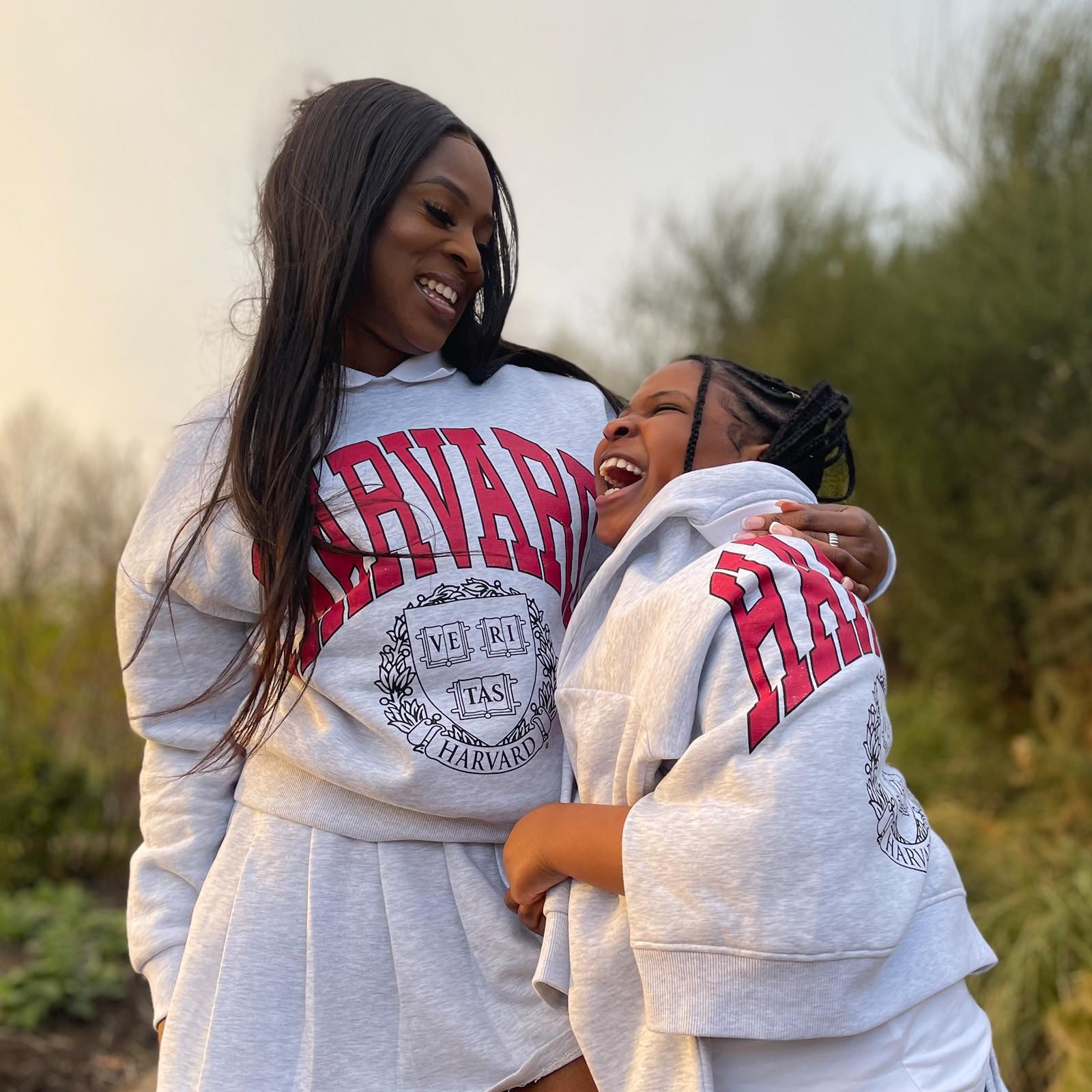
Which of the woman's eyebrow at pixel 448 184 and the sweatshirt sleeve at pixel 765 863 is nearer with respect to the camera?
the sweatshirt sleeve at pixel 765 863

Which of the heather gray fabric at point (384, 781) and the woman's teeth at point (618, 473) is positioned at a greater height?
the woman's teeth at point (618, 473)

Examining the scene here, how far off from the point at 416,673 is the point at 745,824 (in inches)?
21.5

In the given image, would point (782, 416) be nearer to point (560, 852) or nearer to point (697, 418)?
point (697, 418)

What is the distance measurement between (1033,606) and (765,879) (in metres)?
4.44

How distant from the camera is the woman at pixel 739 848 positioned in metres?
1.16

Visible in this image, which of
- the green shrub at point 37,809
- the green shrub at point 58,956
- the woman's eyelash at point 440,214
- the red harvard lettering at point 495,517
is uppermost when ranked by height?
the woman's eyelash at point 440,214

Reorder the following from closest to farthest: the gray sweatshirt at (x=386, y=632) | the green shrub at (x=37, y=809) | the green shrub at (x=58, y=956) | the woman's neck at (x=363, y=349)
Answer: the gray sweatshirt at (x=386, y=632) < the woman's neck at (x=363, y=349) < the green shrub at (x=58, y=956) < the green shrub at (x=37, y=809)

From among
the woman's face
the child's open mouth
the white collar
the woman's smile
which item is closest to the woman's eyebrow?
the woman's face

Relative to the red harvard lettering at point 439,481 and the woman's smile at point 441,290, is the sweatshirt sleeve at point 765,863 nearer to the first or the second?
the red harvard lettering at point 439,481

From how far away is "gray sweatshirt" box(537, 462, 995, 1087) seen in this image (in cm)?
116

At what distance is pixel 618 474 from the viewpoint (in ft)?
5.37

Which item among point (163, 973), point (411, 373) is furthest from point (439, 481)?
point (163, 973)

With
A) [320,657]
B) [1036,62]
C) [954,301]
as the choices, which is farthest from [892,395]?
[320,657]

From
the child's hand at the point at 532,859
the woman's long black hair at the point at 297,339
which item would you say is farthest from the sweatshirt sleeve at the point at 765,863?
the woman's long black hair at the point at 297,339
